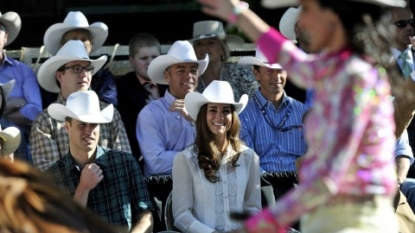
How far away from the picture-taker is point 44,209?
3.57 meters

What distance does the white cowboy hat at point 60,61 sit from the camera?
9.37 meters

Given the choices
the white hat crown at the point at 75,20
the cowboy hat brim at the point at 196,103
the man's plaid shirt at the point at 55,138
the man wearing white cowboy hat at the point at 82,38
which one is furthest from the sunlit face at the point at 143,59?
the cowboy hat brim at the point at 196,103

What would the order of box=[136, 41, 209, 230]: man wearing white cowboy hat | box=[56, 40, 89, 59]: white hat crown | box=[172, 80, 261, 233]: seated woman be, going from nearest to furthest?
1. box=[172, 80, 261, 233]: seated woman
2. box=[136, 41, 209, 230]: man wearing white cowboy hat
3. box=[56, 40, 89, 59]: white hat crown

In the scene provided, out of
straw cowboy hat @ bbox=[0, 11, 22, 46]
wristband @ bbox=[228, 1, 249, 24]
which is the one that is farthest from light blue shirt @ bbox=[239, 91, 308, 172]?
wristband @ bbox=[228, 1, 249, 24]

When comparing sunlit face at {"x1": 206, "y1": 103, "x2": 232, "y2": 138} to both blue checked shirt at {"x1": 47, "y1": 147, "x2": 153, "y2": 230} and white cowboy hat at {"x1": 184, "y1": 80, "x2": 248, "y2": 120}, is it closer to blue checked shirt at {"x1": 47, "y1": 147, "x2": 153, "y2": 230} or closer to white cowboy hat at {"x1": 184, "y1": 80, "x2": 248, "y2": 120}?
white cowboy hat at {"x1": 184, "y1": 80, "x2": 248, "y2": 120}

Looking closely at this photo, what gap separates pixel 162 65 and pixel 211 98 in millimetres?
994

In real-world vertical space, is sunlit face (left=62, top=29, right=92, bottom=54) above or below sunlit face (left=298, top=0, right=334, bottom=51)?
below

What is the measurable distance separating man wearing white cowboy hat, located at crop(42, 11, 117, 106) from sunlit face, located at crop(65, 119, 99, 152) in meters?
1.28

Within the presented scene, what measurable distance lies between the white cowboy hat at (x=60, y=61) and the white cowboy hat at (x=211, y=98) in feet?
3.36

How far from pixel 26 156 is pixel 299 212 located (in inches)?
216

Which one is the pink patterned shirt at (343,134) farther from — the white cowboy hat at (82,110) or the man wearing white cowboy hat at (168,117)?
the man wearing white cowboy hat at (168,117)

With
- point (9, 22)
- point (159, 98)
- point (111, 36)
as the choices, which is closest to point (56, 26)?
point (9, 22)

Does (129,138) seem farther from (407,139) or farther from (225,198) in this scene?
(407,139)

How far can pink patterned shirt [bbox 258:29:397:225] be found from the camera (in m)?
4.00
